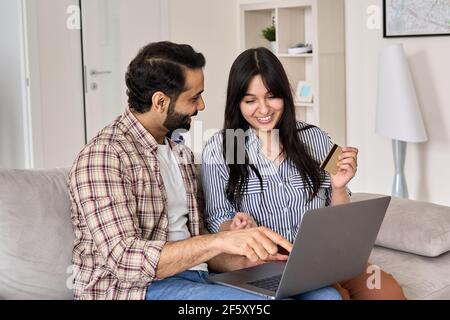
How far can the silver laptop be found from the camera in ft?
5.62

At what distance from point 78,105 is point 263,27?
1301mm

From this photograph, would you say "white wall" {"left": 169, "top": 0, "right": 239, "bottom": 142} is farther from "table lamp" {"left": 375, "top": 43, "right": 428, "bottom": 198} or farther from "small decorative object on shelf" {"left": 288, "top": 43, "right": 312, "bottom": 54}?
"table lamp" {"left": 375, "top": 43, "right": 428, "bottom": 198}

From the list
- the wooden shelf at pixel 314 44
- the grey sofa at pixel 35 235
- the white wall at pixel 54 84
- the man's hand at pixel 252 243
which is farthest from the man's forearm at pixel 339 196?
the white wall at pixel 54 84

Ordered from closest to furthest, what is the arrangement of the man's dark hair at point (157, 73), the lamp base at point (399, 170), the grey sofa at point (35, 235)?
the grey sofa at point (35, 235) → the man's dark hair at point (157, 73) → the lamp base at point (399, 170)

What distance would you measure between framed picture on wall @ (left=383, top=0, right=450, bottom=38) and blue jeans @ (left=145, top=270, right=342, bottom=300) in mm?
2507

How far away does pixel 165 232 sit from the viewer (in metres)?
2.06

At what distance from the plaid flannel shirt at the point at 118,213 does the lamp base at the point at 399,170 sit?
7.55ft

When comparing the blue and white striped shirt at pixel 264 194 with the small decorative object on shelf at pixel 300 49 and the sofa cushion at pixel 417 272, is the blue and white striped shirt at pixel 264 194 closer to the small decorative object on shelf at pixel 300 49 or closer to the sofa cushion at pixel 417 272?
the sofa cushion at pixel 417 272

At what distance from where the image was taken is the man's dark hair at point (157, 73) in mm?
2092

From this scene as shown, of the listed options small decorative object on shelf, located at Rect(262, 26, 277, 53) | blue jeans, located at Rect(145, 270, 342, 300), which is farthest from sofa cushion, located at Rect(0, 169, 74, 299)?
small decorative object on shelf, located at Rect(262, 26, 277, 53)

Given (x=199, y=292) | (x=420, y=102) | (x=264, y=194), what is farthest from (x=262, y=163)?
(x=420, y=102)

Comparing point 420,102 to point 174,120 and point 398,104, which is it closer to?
point 398,104

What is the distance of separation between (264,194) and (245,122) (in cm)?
25
